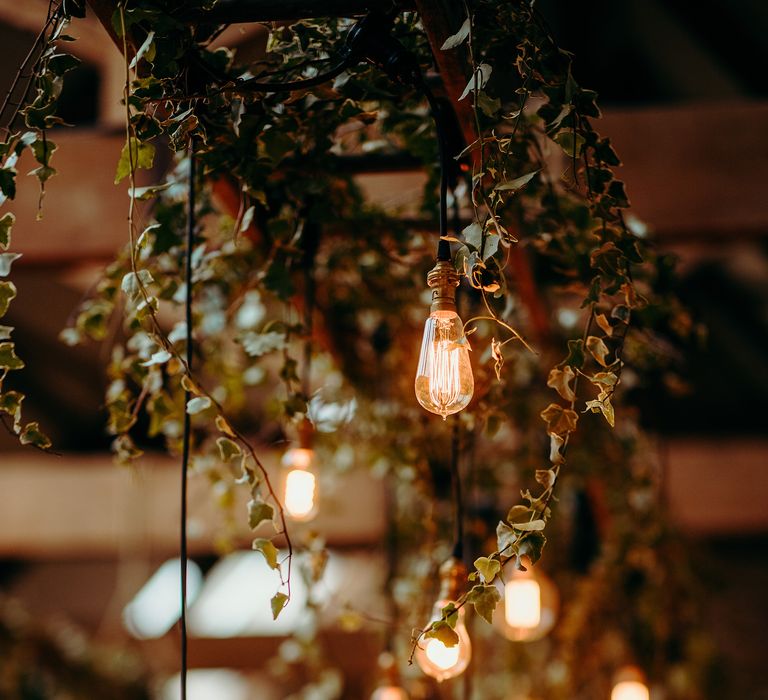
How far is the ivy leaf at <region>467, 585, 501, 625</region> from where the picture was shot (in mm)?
869

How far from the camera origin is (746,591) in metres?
5.70

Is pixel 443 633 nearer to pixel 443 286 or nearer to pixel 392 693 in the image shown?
pixel 443 286

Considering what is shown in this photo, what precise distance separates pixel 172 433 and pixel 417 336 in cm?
64

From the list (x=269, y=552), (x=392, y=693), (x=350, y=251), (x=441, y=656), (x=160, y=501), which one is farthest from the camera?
(x=160, y=501)

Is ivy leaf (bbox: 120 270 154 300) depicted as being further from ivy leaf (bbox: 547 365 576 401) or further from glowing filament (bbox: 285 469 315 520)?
glowing filament (bbox: 285 469 315 520)

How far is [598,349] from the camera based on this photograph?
0.93m

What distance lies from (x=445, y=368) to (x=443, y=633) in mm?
272

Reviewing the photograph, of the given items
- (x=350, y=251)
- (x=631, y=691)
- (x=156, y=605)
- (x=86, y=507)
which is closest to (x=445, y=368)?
(x=350, y=251)

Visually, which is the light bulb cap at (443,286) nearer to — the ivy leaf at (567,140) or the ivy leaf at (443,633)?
the ivy leaf at (567,140)

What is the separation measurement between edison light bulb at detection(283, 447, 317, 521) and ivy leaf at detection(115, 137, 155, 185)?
87 cm

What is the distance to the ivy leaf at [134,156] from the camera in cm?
92

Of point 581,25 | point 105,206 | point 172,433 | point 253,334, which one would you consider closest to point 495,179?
point 253,334

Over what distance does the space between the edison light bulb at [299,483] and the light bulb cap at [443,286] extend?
884mm

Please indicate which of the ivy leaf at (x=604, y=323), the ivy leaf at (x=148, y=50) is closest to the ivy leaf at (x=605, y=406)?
the ivy leaf at (x=604, y=323)
